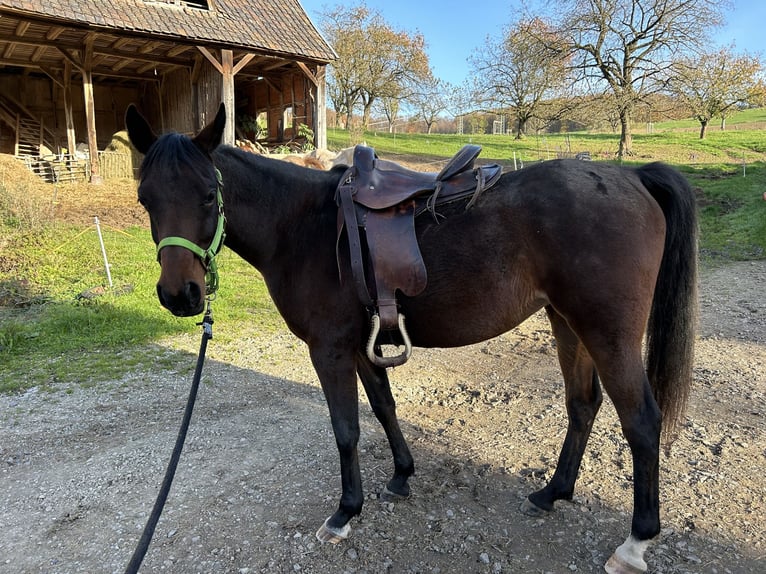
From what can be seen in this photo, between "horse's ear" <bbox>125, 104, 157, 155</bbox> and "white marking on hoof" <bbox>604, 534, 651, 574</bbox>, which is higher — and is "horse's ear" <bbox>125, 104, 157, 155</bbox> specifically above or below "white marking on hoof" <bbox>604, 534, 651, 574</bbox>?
above

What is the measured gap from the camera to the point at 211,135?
2064 millimetres

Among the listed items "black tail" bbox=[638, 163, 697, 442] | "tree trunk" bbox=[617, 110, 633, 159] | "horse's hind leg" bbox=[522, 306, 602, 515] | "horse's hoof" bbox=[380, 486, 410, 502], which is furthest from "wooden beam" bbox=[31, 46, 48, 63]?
"tree trunk" bbox=[617, 110, 633, 159]

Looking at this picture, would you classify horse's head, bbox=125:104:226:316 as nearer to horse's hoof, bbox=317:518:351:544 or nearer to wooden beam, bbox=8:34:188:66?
horse's hoof, bbox=317:518:351:544

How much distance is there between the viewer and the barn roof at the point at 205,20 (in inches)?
435

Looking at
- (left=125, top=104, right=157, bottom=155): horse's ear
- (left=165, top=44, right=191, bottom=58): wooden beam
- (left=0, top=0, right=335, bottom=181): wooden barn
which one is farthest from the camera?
(left=165, top=44, right=191, bottom=58): wooden beam

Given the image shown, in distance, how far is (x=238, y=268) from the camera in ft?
27.1

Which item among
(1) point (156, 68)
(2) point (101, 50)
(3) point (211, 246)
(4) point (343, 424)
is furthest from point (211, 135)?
(1) point (156, 68)

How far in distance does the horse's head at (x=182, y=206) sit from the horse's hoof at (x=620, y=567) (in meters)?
2.17

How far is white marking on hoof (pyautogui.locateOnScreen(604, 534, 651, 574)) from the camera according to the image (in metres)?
2.14

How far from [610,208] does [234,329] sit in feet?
15.1

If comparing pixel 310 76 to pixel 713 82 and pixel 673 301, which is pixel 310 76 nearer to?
pixel 673 301

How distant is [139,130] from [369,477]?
227cm

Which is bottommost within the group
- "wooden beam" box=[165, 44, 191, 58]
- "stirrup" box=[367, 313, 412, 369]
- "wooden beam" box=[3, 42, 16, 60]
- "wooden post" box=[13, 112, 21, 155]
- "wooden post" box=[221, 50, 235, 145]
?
"stirrup" box=[367, 313, 412, 369]

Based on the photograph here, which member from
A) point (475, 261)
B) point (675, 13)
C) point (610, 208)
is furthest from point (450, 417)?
point (675, 13)
